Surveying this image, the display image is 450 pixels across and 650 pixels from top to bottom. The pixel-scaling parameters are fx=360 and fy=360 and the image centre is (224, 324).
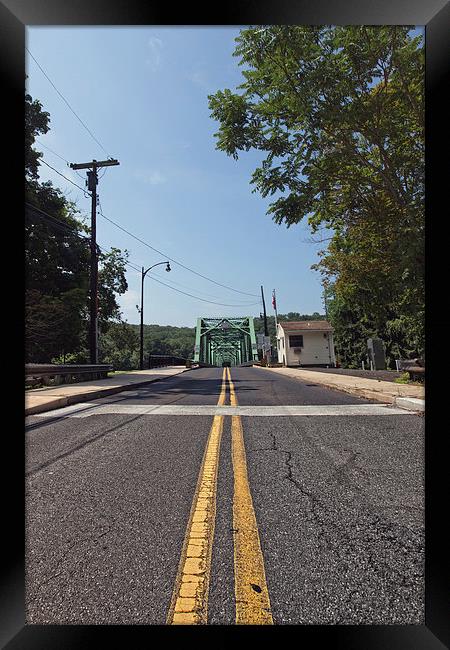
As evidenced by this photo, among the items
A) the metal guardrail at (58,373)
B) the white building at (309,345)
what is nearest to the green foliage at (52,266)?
the metal guardrail at (58,373)

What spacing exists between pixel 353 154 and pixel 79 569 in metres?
7.42

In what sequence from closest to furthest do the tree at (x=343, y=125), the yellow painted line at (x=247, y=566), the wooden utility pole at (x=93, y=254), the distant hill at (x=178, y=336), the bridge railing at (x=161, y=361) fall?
the yellow painted line at (x=247, y=566) < the tree at (x=343, y=125) < the wooden utility pole at (x=93, y=254) < the bridge railing at (x=161, y=361) < the distant hill at (x=178, y=336)

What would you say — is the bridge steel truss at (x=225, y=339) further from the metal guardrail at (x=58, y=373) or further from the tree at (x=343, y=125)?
the tree at (x=343, y=125)

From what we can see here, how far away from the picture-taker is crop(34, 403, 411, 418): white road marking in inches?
270

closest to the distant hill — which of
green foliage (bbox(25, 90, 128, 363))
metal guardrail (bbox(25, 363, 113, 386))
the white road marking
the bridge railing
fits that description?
the bridge railing

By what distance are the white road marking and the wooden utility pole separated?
1002cm

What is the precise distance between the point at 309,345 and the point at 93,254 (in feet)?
104

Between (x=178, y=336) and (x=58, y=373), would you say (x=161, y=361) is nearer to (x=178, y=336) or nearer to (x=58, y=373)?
(x=58, y=373)

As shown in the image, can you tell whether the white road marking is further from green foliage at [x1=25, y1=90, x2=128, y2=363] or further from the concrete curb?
green foliage at [x1=25, y1=90, x2=128, y2=363]

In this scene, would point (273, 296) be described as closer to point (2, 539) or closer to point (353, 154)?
point (353, 154)

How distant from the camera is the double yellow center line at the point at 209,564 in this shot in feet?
5.05

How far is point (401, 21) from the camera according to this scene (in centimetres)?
183

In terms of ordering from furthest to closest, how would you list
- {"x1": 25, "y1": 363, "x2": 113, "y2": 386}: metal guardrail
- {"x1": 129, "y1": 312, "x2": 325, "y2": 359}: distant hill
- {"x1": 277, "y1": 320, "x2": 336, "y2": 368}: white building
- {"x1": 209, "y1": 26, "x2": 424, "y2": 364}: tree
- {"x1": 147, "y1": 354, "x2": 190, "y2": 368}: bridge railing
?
1. {"x1": 129, "y1": 312, "x2": 325, "y2": 359}: distant hill
2. {"x1": 277, "y1": 320, "x2": 336, "y2": 368}: white building
3. {"x1": 147, "y1": 354, "x2": 190, "y2": 368}: bridge railing
4. {"x1": 25, "y1": 363, "x2": 113, "y2": 386}: metal guardrail
5. {"x1": 209, "y1": 26, "x2": 424, "y2": 364}: tree

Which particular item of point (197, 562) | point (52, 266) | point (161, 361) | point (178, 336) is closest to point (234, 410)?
point (197, 562)
